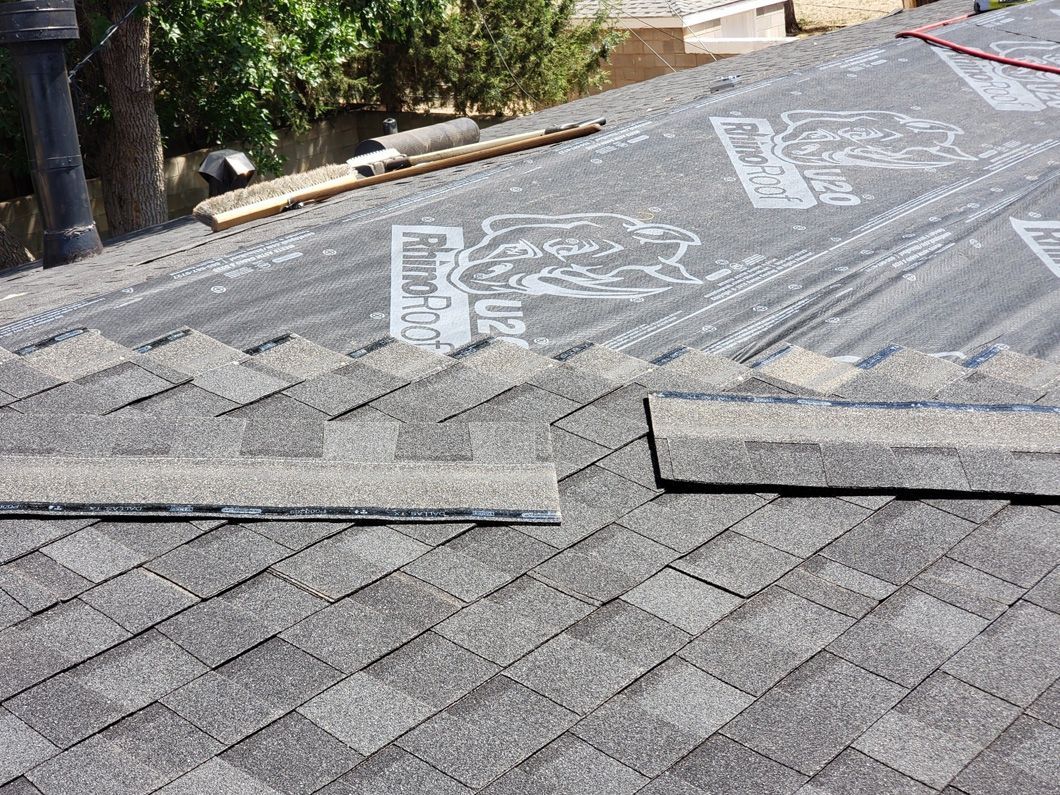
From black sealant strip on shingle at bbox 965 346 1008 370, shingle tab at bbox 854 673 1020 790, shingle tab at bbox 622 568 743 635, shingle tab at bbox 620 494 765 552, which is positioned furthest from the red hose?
shingle tab at bbox 854 673 1020 790

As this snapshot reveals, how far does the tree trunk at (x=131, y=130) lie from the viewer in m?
13.1

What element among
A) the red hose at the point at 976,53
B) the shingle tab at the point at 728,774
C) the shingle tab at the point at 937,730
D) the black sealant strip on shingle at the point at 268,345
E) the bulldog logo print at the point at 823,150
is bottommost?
the shingle tab at the point at 937,730

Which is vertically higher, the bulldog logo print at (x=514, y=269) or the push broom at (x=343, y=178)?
the push broom at (x=343, y=178)

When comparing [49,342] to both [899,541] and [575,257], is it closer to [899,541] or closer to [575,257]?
[575,257]

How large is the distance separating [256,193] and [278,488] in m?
5.06

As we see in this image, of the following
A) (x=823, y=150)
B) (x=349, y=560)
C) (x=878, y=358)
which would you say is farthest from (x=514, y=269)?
(x=823, y=150)

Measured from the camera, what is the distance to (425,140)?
979 cm

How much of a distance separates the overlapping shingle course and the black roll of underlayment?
6400 millimetres

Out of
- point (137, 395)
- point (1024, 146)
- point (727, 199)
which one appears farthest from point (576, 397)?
point (1024, 146)

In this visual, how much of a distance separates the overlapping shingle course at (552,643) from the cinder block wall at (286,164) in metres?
15.0

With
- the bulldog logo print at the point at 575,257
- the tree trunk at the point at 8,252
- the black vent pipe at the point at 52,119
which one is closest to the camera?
the bulldog logo print at the point at 575,257

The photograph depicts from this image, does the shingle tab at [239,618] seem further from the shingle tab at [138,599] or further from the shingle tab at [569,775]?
the shingle tab at [569,775]

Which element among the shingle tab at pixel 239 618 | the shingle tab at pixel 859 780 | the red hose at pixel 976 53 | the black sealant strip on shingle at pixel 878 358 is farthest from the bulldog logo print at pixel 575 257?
the red hose at pixel 976 53

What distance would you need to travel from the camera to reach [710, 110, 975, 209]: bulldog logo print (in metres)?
6.68
